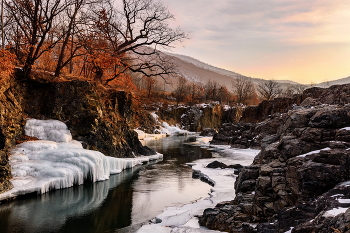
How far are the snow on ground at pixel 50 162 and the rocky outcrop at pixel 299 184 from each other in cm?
938

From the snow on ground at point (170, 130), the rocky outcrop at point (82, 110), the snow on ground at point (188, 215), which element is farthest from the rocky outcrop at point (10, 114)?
the snow on ground at point (170, 130)

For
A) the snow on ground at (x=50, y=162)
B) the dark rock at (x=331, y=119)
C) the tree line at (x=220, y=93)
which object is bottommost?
the snow on ground at (x=50, y=162)

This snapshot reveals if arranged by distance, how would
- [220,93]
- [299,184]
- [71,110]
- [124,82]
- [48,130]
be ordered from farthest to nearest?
[220,93]
[124,82]
[71,110]
[48,130]
[299,184]

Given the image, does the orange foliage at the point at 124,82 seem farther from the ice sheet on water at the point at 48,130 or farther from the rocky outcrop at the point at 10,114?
the rocky outcrop at the point at 10,114

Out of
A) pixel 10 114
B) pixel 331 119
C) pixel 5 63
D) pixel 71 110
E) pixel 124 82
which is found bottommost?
pixel 331 119

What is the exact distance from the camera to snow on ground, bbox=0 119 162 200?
1463 centimetres

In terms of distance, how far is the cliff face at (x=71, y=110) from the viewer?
1764 centimetres

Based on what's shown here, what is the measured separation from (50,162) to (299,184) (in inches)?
535

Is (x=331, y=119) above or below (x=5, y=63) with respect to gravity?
below

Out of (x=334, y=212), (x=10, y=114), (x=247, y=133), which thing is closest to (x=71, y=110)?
(x=10, y=114)

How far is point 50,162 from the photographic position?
53.0 ft

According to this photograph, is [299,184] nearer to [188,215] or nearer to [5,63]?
[188,215]

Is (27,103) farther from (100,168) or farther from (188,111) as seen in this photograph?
(188,111)

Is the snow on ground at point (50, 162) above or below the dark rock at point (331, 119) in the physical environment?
below
